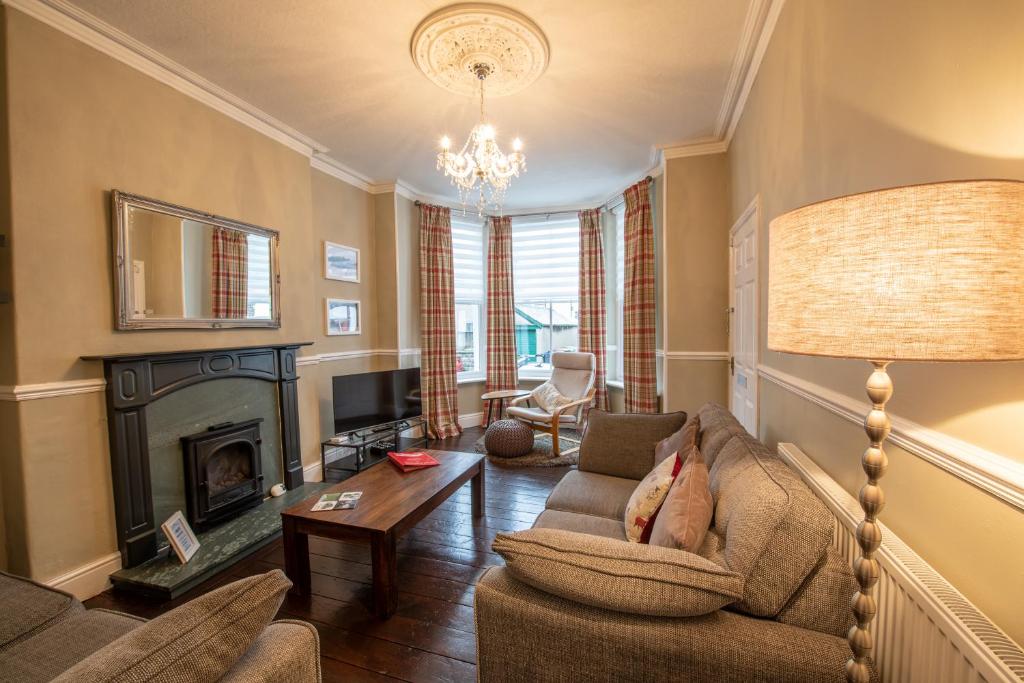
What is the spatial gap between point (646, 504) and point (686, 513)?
0.99ft

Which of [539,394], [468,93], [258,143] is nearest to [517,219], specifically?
[539,394]

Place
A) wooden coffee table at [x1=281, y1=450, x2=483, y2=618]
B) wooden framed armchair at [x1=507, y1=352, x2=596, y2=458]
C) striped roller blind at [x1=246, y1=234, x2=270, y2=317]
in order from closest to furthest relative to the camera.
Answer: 1. wooden coffee table at [x1=281, y1=450, x2=483, y2=618]
2. striped roller blind at [x1=246, y1=234, x2=270, y2=317]
3. wooden framed armchair at [x1=507, y1=352, x2=596, y2=458]

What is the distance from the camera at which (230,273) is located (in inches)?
111

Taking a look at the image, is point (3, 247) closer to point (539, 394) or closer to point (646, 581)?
point (646, 581)

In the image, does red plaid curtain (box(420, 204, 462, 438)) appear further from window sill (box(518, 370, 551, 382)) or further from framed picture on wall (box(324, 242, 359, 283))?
window sill (box(518, 370, 551, 382))

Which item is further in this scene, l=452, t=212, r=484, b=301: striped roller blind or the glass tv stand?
l=452, t=212, r=484, b=301: striped roller blind

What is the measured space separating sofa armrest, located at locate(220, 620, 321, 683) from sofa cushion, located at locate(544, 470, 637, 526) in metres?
1.28

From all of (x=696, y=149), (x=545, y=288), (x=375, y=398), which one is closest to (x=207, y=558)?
(x=375, y=398)

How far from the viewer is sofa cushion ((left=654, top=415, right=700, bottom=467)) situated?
1.84 metres

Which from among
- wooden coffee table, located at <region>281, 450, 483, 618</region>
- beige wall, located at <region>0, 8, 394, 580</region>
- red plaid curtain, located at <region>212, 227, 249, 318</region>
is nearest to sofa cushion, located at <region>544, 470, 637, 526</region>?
wooden coffee table, located at <region>281, 450, 483, 618</region>

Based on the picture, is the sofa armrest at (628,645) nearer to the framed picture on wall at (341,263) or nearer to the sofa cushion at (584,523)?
the sofa cushion at (584,523)

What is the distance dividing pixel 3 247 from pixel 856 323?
122 inches

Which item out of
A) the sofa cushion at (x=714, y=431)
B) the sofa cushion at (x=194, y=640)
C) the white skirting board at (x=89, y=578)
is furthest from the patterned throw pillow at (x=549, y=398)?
the sofa cushion at (x=194, y=640)

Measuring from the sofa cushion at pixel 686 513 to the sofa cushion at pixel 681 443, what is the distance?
0.35 metres
